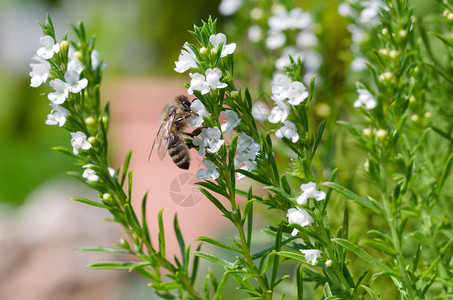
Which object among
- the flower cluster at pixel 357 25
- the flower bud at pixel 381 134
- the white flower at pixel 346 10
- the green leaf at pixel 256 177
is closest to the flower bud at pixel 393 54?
the flower bud at pixel 381 134

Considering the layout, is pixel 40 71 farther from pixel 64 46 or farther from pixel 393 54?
pixel 393 54

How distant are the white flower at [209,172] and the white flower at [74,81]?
0.18 meters

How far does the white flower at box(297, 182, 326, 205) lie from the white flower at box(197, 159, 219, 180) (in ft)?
0.30

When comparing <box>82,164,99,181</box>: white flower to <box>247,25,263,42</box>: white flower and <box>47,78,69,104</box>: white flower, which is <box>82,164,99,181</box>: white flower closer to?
<box>47,78,69,104</box>: white flower

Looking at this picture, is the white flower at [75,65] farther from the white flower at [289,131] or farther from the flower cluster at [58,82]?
the white flower at [289,131]

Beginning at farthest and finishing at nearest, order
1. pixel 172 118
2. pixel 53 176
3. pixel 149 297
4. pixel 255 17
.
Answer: pixel 53 176, pixel 149 297, pixel 255 17, pixel 172 118

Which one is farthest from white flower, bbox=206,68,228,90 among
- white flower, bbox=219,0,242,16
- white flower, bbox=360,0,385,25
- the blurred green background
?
the blurred green background

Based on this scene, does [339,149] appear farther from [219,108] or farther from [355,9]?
[219,108]

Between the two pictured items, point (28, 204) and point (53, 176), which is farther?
point (53, 176)

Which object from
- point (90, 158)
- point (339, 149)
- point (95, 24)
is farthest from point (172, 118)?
point (95, 24)

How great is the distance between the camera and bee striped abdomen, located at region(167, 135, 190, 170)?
35.2 inches

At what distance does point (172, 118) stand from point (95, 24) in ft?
19.6

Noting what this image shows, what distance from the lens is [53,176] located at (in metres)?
5.14

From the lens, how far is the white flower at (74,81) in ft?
2.00
